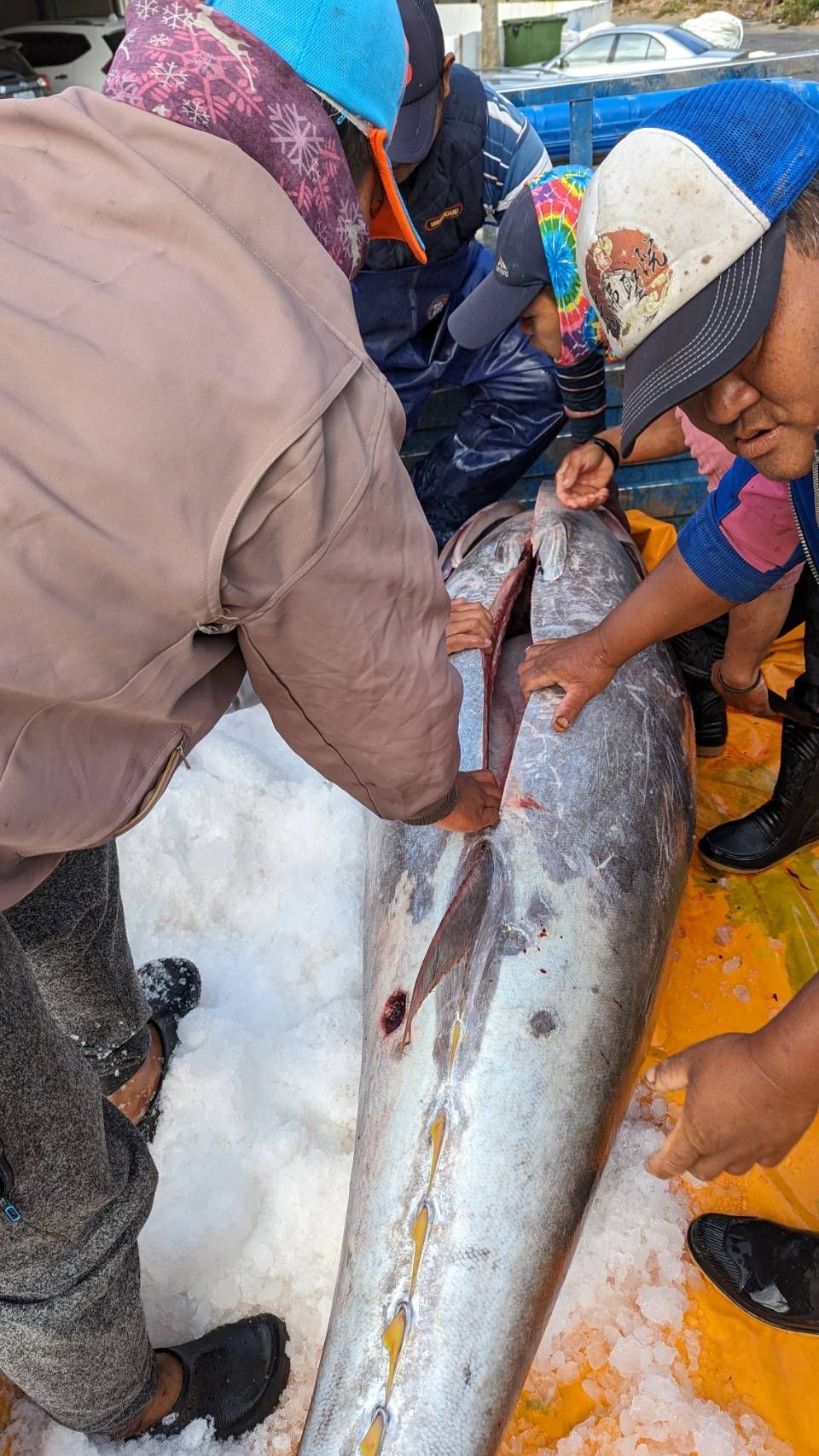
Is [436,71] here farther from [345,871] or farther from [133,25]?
[345,871]

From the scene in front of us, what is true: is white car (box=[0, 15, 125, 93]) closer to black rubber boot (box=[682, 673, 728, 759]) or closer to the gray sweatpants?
black rubber boot (box=[682, 673, 728, 759])

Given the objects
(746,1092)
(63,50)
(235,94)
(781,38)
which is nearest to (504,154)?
(235,94)

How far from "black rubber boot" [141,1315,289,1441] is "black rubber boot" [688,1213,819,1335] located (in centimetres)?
95

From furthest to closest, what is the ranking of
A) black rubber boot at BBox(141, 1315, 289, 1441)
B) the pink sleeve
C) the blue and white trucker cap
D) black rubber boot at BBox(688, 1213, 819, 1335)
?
the pink sleeve
black rubber boot at BBox(688, 1213, 819, 1335)
black rubber boot at BBox(141, 1315, 289, 1441)
the blue and white trucker cap

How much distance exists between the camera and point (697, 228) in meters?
1.65

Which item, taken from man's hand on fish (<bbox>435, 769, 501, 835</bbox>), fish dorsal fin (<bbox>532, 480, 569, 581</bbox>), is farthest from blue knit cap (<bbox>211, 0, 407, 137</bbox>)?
fish dorsal fin (<bbox>532, 480, 569, 581</bbox>)

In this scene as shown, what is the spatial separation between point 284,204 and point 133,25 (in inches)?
16.9

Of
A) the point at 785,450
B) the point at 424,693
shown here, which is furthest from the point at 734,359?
the point at 424,693

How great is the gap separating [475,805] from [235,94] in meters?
1.43

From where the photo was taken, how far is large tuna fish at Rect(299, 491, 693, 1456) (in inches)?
67.3

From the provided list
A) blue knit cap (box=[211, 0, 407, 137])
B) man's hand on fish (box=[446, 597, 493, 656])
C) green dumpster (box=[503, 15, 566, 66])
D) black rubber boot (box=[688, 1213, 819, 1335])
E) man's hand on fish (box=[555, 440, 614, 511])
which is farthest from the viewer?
green dumpster (box=[503, 15, 566, 66])

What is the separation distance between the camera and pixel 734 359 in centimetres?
164

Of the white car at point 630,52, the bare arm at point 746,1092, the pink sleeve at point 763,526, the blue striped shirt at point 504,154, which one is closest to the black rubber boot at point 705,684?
the pink sleeve at point 763,526

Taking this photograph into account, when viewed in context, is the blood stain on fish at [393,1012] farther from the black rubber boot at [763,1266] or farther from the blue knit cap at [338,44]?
the blue knit cap at [338,44]
